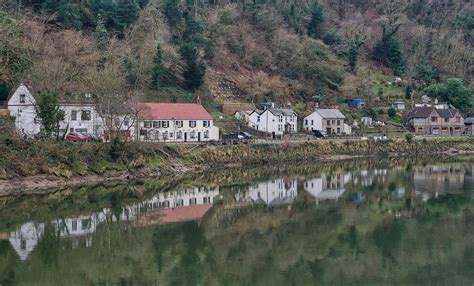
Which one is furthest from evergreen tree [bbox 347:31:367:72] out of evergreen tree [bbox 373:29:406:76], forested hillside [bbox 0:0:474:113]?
evergreen tree [bbox 373:29:406:76]

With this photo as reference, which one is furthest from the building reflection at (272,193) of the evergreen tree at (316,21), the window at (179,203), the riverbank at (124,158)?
the evergreen tree at (316,21)

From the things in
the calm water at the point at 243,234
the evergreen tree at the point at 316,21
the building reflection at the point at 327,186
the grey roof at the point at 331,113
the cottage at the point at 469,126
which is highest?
the evergreen tree at the point at 316,21

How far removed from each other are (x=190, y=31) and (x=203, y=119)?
19153 mm

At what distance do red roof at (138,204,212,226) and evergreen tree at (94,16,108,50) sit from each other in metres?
29.0

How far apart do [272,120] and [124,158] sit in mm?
20735

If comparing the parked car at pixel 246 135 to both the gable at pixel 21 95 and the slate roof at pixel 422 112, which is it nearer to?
the gable at pixel 21 95

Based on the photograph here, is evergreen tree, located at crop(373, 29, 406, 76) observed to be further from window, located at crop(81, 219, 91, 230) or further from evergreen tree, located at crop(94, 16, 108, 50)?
window, located at crop(81, 219, 91, 230)

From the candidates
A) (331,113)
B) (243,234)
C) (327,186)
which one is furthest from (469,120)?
(243,234)

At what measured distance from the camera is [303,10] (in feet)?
285

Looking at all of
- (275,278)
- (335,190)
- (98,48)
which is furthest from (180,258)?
(98,48)

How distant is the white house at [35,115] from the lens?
135ft

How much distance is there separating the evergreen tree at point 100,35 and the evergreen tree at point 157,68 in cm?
496

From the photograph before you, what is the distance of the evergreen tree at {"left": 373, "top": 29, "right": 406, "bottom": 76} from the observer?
84.6m

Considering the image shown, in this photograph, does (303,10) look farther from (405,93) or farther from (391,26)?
(405,93)
